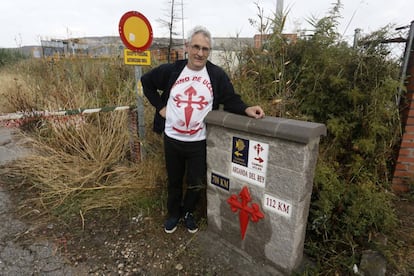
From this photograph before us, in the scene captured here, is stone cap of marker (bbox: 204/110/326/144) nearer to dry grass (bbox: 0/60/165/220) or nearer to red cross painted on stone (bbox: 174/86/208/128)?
red cross painted on stone (bbox: 174/86/208/128)

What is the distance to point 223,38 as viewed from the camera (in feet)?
11.6

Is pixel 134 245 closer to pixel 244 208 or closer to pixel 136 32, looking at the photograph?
pixel 244 208

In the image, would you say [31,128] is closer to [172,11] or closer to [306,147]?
[306,147]

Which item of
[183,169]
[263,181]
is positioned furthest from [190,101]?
[263,181]

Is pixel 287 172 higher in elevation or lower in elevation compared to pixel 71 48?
Answer: lower

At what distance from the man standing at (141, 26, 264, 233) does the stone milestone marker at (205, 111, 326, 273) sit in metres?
0.11

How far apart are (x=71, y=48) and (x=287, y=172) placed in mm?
6887

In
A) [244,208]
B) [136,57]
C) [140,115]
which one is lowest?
[244,208]

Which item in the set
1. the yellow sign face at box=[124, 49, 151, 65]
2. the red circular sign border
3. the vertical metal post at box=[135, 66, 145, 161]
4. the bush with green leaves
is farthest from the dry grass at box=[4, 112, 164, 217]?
the bush with green leaves

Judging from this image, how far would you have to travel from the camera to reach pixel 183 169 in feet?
7.72

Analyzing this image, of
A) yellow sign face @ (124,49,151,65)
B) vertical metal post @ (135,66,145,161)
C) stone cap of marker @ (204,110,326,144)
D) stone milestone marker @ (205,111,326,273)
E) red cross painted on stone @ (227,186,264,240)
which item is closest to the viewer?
stone cap of marker @ (204,110,326,144)

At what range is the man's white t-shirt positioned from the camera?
2.01 metres

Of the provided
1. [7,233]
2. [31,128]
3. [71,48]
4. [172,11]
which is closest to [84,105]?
[31,128]

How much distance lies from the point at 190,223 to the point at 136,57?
77.3 inches
